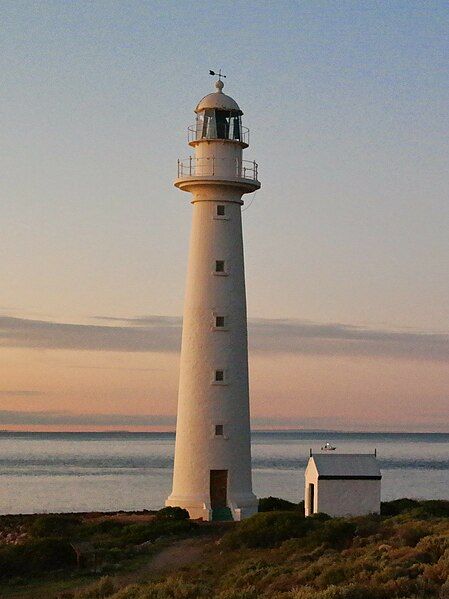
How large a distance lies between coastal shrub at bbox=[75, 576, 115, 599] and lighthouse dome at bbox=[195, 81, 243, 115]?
649 inches

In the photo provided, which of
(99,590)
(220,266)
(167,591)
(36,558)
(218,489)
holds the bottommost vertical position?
(99,590)

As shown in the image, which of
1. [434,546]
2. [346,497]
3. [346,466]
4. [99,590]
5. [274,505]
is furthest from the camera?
[274,505]

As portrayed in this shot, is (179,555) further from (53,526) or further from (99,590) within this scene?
(53,526)

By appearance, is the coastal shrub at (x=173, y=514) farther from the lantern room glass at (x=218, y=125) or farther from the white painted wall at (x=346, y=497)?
the lantern room glass at (x=218, y=125)

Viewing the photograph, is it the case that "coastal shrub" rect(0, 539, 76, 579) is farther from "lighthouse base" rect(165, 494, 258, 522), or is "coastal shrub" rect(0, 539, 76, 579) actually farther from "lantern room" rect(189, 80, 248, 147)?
"lantern room" rect(189, 80, 248, 147)

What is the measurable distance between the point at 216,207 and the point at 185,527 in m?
9.95

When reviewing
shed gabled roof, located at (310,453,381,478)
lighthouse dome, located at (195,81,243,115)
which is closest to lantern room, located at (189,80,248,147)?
lighthouse dome, located at (195,81,243,115)

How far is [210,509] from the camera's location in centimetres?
3189

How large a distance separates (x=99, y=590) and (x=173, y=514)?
9.82 meters

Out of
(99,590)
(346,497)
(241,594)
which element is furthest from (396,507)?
(241,594)

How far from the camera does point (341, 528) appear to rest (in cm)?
2519

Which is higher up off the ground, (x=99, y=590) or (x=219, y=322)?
(x=219, y=322)

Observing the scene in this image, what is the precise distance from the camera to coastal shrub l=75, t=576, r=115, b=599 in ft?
69.6

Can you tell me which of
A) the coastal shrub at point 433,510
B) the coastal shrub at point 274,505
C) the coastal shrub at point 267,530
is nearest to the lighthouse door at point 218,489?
the coastal shrub at point 274,505
